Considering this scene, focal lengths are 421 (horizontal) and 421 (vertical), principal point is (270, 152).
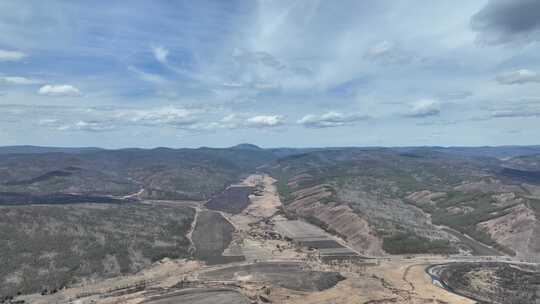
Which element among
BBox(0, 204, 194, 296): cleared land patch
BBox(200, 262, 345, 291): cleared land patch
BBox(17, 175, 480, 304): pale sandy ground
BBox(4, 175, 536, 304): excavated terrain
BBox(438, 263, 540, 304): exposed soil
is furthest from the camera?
BBox(0, 204, 194, 296): cleared land patch

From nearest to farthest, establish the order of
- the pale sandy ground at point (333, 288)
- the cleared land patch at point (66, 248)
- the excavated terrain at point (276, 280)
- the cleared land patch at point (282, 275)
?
the pale sandy ground at point (333, 288)
the excavated terrain at point (276, 280)
the cleared land patch at point (282, 275)
the cleared land patch at point (66, 248)

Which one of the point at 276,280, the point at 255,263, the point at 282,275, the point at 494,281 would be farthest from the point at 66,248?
the point at 494,281

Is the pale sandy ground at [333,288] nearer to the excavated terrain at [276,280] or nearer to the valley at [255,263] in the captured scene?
the excavated terrain at [276,280]

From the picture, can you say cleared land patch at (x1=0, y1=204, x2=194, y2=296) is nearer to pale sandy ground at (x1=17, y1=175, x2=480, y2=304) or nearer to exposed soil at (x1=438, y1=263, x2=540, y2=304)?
pale sandy ground at (x1=17, y1=175, x2=480, y2=304)

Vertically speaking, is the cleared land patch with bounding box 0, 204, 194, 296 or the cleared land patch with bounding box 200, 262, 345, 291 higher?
the cleared land patch with bounding box 0, 204, 194, 296

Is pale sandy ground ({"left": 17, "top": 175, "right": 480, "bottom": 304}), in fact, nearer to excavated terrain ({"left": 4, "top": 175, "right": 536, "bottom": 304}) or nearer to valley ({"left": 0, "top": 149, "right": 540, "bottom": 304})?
excavated terrain ({"left": 4, "top": 175, "right": 536, "bottom": 304})

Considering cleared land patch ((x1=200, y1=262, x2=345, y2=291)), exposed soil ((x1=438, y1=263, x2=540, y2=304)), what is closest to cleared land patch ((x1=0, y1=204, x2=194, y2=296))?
cleared land patch ((x1=200, y1=262, x2=345, y2=291))

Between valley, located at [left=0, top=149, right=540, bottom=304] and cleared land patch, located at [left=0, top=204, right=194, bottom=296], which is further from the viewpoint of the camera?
cleared land patch, located at [left=0, top=204, right=194, bottom=296]

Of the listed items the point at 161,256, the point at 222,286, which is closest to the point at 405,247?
the point at 222,286

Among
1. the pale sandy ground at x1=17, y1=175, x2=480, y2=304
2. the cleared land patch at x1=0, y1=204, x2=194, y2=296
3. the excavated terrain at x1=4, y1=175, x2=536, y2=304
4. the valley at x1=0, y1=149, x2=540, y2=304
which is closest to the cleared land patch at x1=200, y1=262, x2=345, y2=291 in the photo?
the excavated terrain at x1=4, y1=175, x2=536, y2=304

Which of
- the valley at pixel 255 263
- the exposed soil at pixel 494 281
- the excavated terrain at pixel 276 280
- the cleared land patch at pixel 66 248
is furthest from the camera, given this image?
the cleared land patch at pixel 66 248

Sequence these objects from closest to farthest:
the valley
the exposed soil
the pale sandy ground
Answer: the pale sandy ground < the exposed soil < the valley

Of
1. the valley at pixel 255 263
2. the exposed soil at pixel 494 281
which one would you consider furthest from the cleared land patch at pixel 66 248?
the exposed soil at pixel 494 281
